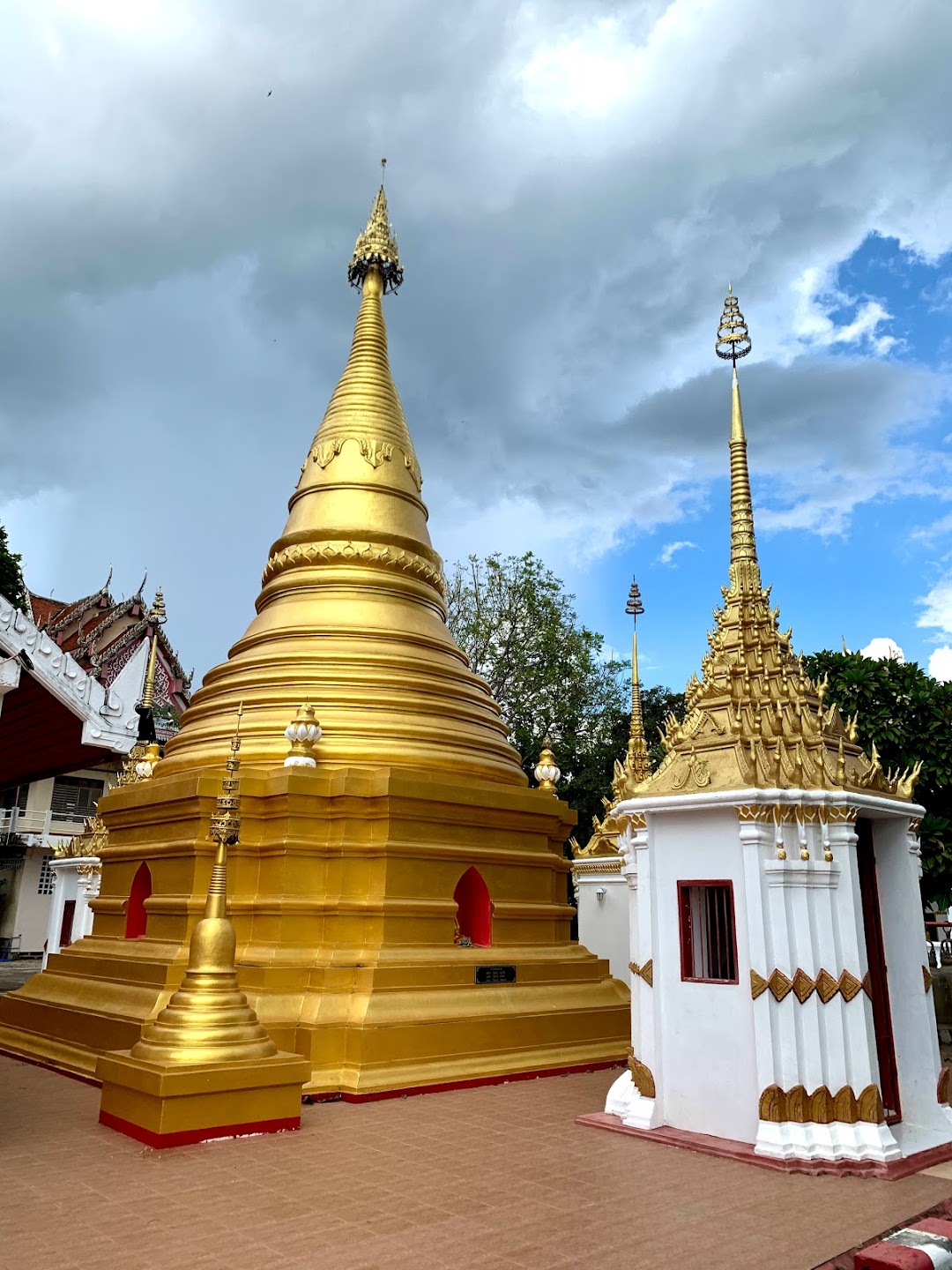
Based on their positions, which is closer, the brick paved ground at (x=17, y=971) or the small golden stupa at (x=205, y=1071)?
the small golden stupa at (x=205, y=1071)

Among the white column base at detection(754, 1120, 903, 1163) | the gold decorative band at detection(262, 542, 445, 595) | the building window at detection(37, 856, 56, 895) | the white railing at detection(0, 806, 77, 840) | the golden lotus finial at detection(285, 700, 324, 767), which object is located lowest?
the white column base at detection(754, 1120, 903, 1163)

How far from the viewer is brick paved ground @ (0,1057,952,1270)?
5059mm

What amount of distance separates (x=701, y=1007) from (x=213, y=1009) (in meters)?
→ 3.94

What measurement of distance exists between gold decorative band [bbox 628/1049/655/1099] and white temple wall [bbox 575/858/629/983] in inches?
314

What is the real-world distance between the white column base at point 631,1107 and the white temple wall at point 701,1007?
0.11 m

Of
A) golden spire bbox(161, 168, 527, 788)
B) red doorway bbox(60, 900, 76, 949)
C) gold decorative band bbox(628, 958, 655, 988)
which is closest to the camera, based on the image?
gold decorative band bbox(628, 958, 655, 988)

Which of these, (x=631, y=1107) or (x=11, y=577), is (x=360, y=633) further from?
(x=11, y=577)

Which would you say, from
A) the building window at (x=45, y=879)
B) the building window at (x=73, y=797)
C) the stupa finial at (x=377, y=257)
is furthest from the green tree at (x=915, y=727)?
the building window at (x=45, y=879)

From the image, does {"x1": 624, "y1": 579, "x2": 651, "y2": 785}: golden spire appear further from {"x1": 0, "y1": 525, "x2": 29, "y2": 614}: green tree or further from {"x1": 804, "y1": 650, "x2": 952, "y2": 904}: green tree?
{"x1": 0, "y1": 525, "x2": 29, "y2": 614}: green tree

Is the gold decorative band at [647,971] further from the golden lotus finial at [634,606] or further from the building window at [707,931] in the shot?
the golden lotus finial at [634,606]

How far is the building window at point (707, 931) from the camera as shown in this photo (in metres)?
7.87

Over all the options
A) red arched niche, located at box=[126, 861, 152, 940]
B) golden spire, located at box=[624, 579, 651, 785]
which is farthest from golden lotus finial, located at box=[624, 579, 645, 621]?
red arched niche, located at box=[126, 861, 152, 940]

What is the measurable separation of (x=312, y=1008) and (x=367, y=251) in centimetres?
1301

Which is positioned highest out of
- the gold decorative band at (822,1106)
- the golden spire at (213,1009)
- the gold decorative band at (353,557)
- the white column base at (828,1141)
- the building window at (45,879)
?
the gold decorative band at (353,557)
